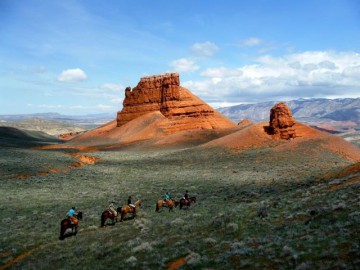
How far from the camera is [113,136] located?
12300cm

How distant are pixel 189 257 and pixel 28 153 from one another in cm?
5880

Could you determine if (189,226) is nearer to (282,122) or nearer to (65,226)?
(65,226)

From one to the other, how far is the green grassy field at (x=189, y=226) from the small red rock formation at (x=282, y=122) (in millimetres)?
33380

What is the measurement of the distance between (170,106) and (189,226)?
333ft

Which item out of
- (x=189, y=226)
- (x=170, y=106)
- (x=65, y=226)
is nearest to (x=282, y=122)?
(x=170, y=106)

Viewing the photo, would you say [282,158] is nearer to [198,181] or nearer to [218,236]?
[198,181]

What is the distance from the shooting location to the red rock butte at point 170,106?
114625mm

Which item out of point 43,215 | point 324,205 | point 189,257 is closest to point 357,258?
point 189,257

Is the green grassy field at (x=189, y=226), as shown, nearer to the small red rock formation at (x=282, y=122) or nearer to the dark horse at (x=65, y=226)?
the dark horse at (x=65, y=226)

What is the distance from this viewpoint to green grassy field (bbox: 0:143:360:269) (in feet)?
42.6

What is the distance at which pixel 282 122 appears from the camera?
249 feet

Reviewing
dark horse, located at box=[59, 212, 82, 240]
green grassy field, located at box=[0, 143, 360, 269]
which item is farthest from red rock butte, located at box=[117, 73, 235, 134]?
dark horse, located at box=[59, 212, 82, 240]

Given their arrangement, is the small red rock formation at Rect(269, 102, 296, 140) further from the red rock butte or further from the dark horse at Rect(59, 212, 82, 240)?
the dark horse at Rect(59, 212, 82, 240)

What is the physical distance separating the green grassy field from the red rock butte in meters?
70.2
